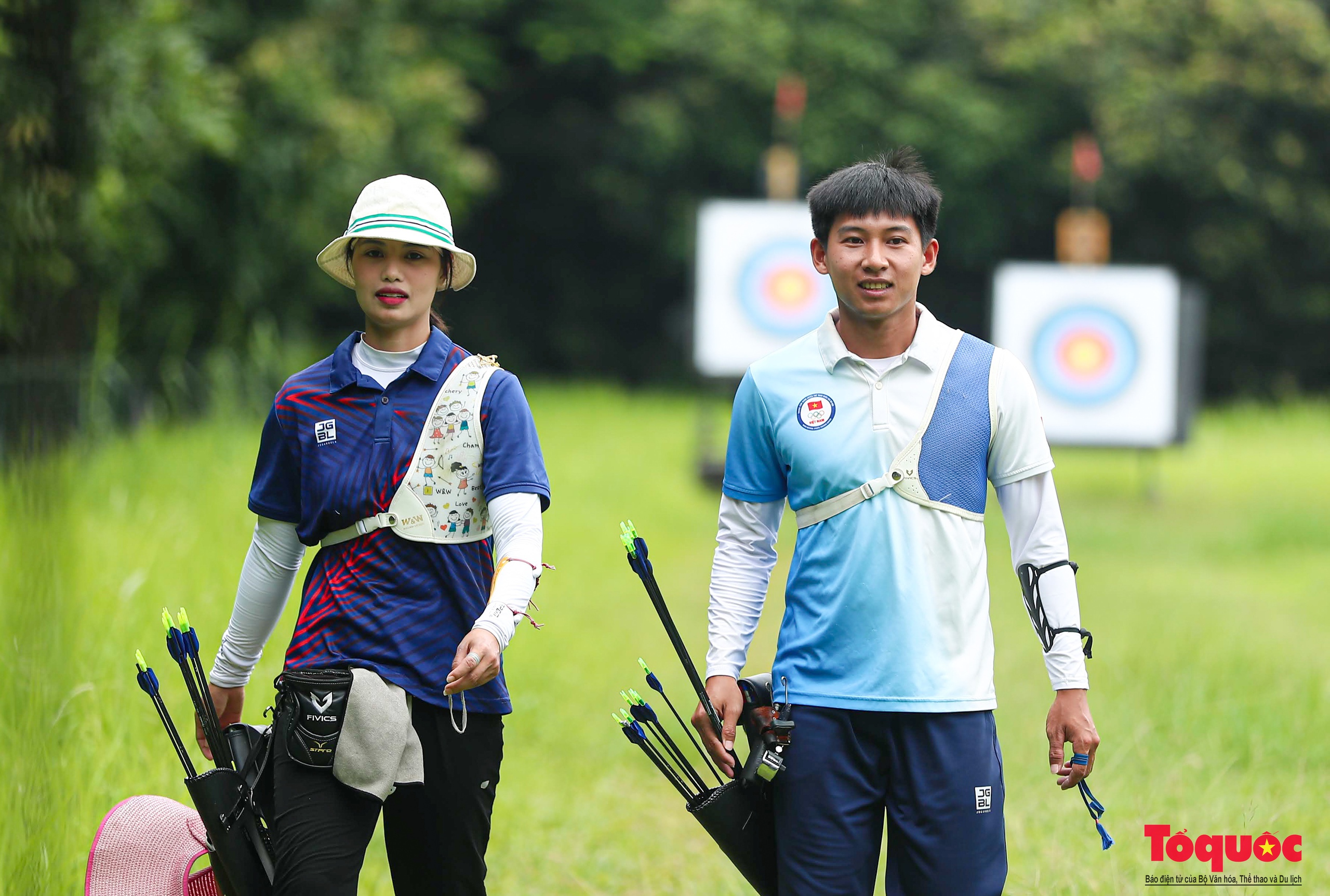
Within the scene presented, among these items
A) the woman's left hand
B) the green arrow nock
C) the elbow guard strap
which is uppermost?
the green arrow nock

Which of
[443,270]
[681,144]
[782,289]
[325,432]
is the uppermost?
[681,144]

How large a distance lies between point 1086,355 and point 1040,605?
10.7 metres

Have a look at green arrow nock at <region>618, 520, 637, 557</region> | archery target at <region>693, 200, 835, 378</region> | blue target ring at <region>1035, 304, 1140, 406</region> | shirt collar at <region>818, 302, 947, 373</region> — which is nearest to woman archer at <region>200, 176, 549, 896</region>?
green arrow nock at <region>618, 520, 637, 557</region>

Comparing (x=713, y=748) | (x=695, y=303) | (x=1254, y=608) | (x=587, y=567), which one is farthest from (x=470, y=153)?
(x=713, y=748)

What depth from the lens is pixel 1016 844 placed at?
3939 mm

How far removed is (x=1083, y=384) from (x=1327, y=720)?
759cm

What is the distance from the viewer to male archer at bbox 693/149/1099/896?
92.8 inches

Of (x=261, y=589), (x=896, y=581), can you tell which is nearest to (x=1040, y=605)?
(x=896, y=581)

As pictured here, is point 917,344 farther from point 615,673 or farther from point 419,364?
point 615,673

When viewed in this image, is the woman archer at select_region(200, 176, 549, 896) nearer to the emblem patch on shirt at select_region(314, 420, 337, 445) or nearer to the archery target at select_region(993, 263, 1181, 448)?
the emblem patch on shirt at select_region(314, 420, 337, 445)

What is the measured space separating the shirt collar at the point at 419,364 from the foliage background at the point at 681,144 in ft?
36.0

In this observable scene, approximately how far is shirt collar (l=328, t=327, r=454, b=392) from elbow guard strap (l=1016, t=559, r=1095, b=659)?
0.99 meters

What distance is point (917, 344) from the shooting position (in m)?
2.46

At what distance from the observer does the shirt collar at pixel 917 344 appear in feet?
8.05
